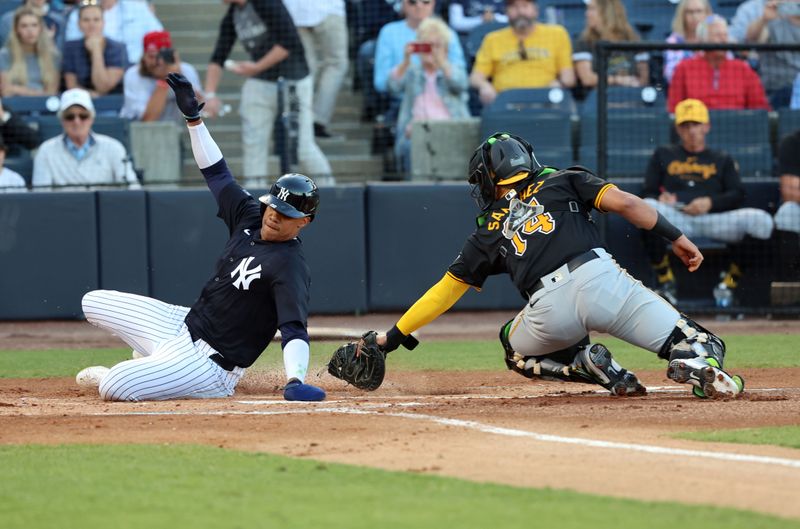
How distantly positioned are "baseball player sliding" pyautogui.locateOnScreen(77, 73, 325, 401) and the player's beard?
6.14 m

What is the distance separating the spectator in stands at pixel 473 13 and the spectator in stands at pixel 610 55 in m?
1.20

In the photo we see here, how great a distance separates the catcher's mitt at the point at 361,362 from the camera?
6.98m

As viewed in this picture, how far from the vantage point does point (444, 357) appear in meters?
9.57

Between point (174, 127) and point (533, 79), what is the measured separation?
141 inches

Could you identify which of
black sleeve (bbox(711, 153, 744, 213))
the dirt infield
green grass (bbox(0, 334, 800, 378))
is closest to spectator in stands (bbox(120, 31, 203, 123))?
green grass (bbox(0, 334, 800, 378))

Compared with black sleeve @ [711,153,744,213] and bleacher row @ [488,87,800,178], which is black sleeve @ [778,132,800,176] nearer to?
black sleeve @ [711,153,744,213]

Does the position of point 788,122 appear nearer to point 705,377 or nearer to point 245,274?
point 705,377

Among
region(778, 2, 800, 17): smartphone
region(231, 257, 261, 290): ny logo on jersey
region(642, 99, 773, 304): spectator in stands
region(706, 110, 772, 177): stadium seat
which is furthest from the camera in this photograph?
region(778, 2, 800, 17): smartphone

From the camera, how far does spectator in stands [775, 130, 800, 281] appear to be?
462 inches

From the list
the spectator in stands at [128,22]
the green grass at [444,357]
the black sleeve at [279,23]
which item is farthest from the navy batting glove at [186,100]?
the spectator in stands at [128,22]

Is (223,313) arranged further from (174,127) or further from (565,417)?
(174,127)

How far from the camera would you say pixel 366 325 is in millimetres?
11461

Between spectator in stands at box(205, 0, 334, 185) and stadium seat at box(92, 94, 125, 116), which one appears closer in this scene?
spectator in stands at box(205, 0, 334, 185)

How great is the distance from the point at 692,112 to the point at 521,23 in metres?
2.20
